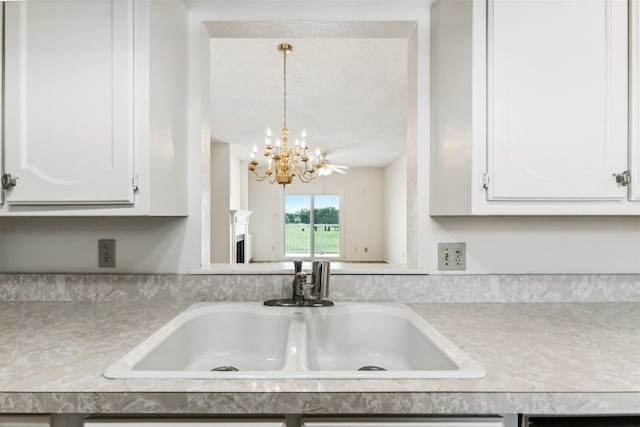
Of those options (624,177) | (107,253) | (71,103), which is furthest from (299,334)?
(624,177)

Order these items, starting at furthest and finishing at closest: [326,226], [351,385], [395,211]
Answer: [326,226] < [395,211] < [351,385]

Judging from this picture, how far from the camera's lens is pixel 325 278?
1277 millimetres

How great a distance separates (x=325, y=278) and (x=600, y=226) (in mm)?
1214

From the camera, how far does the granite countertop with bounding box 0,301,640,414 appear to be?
2.31 feet

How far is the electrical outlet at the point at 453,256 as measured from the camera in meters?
1.47

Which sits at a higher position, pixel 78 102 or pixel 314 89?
pixel 314 89

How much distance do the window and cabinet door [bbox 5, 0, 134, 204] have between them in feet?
26.5

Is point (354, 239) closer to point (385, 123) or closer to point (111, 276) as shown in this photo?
point (385, 123)

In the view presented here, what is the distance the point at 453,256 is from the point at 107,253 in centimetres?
147

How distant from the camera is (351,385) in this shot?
0.73m

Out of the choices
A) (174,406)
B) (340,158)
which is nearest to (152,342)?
(174,406)

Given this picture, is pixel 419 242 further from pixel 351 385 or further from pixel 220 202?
pixel 220 202

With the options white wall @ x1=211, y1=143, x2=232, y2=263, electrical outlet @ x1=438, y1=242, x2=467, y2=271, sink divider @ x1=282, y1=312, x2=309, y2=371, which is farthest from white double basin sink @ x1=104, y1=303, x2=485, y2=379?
white wall @ x1=211, y1=143, x2=232, y2=263

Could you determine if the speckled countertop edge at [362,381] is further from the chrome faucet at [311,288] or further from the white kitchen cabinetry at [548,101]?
the white kitchen cabinetry at [548,101]
